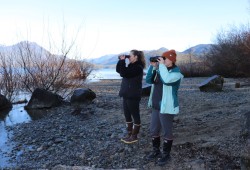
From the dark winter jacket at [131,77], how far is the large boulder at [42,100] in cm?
743

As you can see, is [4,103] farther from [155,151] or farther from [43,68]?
[155,151]

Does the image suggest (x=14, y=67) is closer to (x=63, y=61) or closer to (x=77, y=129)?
(x=63, y=61)

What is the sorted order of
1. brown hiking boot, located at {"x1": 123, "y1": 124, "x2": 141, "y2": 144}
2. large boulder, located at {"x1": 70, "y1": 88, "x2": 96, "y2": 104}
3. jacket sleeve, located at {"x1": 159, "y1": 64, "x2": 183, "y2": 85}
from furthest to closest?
1. large boulder, located at {"x1": 70, "y1": 88, "x2": 96, "y2": 104}
2. brown hiking boot, located at {"x1": 123, "y1": 124, "x2": 141, "y2": 144}
3. jacket sleeve, located at {"x1": 159, "y1": 64, "x2": 183, "y2": 85}

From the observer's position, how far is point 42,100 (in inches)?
512

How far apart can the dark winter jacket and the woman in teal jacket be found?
553 millimetres

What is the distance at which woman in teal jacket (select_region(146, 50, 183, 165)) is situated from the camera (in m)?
5.08

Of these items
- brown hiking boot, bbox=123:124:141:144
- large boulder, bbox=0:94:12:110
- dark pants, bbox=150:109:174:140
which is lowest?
large boulder, bbox=0:94:12:110

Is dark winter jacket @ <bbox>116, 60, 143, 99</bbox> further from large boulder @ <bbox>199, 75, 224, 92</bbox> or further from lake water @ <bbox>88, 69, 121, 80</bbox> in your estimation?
lake water @ <bbox>88, 69, 121, 80</bbox>

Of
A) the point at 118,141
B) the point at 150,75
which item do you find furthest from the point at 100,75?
the point at 150,75

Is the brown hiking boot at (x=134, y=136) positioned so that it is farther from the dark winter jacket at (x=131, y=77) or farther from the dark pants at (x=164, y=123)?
the dark pants at (x=164, y=123)

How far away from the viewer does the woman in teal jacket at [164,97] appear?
5078 millimetres

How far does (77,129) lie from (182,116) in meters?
2.95

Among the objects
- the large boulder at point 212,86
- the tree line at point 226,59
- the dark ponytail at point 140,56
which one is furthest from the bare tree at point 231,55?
the dark ponytail at point 140,56

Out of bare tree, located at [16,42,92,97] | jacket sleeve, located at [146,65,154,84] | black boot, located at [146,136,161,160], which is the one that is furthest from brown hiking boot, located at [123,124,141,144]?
bare tree, located at [16,42,92,97]
